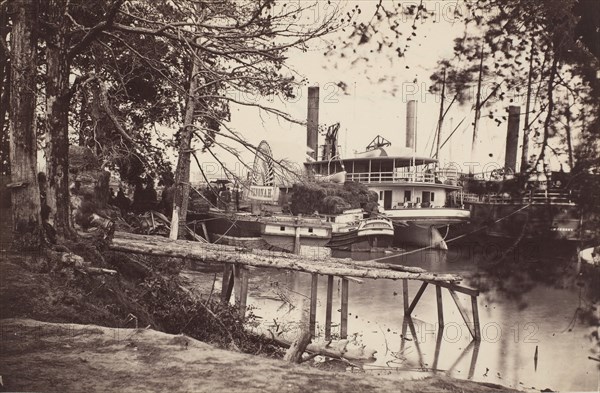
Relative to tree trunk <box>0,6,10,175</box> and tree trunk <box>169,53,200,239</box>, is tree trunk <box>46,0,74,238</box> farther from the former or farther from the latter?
tree trunk <box>169,53,200,239</box>

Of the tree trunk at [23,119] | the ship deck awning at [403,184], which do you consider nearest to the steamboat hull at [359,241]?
the ship deck awning at [403,184]

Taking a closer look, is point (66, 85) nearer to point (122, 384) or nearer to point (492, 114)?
point (122, 384)

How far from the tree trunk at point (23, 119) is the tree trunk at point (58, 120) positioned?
1.69 feet

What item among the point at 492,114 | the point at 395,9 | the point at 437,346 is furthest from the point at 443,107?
the point at 437,346

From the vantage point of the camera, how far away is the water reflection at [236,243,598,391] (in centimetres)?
566

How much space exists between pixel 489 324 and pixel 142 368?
8466 millimetres

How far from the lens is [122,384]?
3.05 m

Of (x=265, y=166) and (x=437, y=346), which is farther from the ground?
(x=265, y=166)

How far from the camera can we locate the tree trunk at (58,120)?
5.24m

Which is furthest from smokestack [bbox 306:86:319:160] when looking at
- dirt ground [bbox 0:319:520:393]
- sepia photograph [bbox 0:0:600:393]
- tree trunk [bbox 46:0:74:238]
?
dirt ground [bbox 0:319:520:393]

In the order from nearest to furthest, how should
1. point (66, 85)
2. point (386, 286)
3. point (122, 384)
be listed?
1. point (122, 384)
2. point (66, 85)
3. point (386, 286)

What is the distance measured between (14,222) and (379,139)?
4444 millimetres

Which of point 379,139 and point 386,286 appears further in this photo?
point 386,286

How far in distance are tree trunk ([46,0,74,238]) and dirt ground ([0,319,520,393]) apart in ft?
6.16
